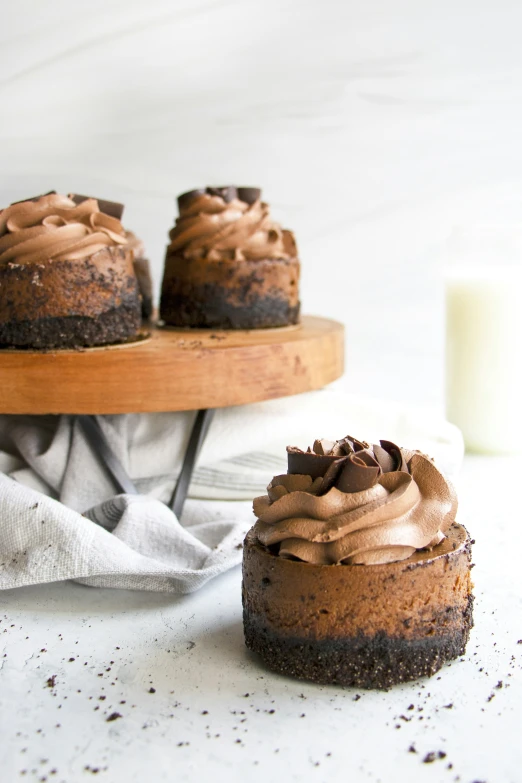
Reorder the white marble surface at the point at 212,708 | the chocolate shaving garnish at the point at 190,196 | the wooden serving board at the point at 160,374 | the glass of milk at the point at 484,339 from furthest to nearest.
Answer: the glass of milk at the point at 484,339 < the chocolate shaving garnish at the point at 190,196 < the wooden serving board at the point at 160,374 < the white marble surface at the point at 212,708

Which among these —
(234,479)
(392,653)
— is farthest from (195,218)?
(392,653)

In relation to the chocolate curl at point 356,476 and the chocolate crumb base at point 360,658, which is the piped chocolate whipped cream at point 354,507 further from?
the chocolate crumb base at point 360,658

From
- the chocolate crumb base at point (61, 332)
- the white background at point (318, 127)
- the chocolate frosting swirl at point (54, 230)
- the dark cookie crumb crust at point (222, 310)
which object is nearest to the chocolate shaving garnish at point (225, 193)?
the dark cookie crumb crust at point (222, 310)

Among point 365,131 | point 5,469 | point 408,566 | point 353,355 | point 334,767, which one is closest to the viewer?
point 334,767

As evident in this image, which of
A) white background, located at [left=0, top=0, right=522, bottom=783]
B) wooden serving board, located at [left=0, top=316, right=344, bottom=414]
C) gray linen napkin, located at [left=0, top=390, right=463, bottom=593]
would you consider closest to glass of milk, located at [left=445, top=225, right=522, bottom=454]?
white background, located at [left=0, top=0, right=522, bottom=783]

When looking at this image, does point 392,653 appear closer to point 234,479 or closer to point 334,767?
point 334,767

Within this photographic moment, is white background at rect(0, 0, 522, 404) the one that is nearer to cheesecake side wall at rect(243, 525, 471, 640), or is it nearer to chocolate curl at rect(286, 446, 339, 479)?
chocolate curl at rect(286, 446, 339, 479)
